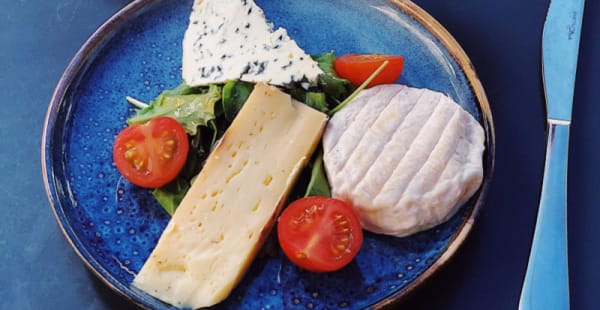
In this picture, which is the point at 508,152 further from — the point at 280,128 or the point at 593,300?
the point at 280,128

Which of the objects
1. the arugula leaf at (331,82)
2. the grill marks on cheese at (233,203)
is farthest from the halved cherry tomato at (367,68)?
the grill marks on cheese at (233,203)

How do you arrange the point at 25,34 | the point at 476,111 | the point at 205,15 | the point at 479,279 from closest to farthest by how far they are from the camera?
the point at 479,279, the point at 476,111, the point at 205,15, the point at 25,34

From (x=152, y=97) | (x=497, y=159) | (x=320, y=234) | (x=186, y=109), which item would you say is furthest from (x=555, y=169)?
(x=152, y=97)

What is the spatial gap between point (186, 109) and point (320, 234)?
50 centimetres

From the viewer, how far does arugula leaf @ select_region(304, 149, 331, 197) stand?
167 centimetres

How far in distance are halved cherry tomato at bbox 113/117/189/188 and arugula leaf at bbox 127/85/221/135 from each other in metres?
0.04

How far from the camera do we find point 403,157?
167cm

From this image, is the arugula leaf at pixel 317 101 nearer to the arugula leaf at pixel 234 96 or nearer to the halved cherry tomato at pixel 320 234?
the arugula leaf at pixel 234 96

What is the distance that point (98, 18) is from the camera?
7.16ft

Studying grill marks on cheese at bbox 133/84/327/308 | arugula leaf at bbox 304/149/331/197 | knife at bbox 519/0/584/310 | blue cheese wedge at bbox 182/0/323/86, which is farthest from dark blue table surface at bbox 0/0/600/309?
blue cheese wedge at bbox 182/0/323/86

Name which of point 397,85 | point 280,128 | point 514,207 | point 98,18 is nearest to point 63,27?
point 98,18

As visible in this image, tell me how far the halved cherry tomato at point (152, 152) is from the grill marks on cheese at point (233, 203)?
84 mm

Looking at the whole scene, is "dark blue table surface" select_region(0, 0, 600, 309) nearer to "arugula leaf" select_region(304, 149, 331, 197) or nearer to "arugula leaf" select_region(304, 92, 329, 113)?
"arugula leaf" select_region(304, 149, 331, 197)

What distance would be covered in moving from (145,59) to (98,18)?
34 centimetres
